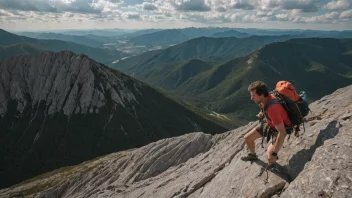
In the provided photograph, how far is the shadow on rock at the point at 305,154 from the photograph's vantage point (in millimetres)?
14938

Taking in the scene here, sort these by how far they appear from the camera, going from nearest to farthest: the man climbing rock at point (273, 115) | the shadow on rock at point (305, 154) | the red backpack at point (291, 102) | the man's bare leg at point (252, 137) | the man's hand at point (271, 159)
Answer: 1. the man climbing rock at point (273, 115)
2. the shadow on rock at point (305, 154)
3. the red backpack at point (291, 102)
4. the man's hand at point (271, 159)
5. the man's bare leg at point (252, 137)

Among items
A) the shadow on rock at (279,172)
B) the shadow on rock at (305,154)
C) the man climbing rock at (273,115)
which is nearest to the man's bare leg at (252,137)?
the man climbing rock at (273,115)

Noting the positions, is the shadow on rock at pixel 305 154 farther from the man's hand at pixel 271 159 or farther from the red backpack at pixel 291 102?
the red backpack at pixel 291 102

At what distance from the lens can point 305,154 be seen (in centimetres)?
1537

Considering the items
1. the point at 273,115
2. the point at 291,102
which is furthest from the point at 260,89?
the point at 291,102

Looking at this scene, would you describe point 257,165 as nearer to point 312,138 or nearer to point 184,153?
point 312,138

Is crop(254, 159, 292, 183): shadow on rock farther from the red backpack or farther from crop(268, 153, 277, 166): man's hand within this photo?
the red backpack

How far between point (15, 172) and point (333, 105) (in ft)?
671

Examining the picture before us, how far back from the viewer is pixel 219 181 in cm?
2208

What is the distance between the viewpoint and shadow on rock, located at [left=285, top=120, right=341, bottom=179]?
14.9m

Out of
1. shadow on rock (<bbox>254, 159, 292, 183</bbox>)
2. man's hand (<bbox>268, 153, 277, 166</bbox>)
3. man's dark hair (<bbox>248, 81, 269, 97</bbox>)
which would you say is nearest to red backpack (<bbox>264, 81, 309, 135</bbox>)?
man's dark hair (<bbox>248, 81, 269, 97</bbox>)

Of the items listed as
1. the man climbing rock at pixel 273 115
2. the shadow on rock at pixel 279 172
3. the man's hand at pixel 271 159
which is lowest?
the shadow on rock at pixel 279 172

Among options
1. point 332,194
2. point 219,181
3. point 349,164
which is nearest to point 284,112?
point 349,164

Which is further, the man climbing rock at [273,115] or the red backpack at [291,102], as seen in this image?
the red backpack at [291,102]
